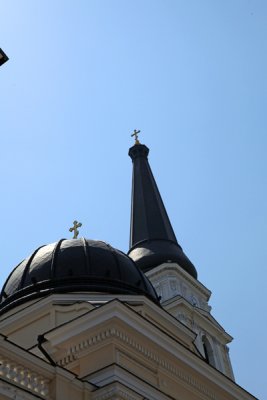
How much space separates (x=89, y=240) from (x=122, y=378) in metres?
7.67

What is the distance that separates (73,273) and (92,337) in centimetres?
472

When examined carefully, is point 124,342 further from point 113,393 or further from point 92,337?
point 113,393

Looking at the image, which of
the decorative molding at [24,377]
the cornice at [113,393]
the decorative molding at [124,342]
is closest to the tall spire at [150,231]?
the decorative molding at [124,342]

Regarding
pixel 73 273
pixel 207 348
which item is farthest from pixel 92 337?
pixel 207 348

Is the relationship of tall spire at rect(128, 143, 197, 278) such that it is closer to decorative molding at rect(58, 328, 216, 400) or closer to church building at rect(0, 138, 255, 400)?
church building at rect(0, 138, 255, 400)

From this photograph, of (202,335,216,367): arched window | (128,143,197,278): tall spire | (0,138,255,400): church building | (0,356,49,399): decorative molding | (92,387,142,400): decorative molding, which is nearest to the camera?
(0,356,49,399): decorative molding

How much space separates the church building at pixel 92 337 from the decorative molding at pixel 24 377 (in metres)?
0.02

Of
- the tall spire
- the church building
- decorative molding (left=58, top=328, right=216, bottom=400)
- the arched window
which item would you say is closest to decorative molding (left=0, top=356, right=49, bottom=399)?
the church building

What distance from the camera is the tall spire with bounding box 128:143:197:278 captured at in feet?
112

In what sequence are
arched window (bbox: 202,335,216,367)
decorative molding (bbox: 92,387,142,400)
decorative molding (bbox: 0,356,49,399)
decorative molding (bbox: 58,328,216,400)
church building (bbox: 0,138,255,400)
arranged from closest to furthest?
decorative molding (bbox: 0,356,49,399) < church building (bbox: 0,138,255,400) < decorative molding (bbox: 92,387,142,400) < decorative molding (bbox: 58,328,216,400) < arched window (bbox: 202,335,216,367)

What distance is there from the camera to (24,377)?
11.5 metres

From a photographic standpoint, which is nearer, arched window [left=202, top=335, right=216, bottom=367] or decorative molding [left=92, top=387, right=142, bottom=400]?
decorative molding [left=92, top=387, right=142, bottom=400]

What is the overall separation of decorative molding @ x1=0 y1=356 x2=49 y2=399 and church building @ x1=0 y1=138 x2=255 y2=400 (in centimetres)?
2

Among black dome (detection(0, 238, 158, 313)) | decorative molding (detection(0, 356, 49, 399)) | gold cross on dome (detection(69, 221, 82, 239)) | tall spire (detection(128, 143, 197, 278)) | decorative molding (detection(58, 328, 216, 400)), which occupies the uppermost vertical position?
tall spire (detection(128, 143, 197, 278))
